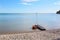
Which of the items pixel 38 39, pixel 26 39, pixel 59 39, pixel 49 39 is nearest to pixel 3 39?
pixel 26 39

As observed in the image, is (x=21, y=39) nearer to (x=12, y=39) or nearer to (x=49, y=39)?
(x=12, y=39)

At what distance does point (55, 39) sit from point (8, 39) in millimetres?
3273

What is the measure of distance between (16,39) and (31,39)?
40.9 inches

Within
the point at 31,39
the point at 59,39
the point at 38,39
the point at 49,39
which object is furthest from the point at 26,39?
the point at 59,39

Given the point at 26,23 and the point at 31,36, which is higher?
the point at 31,36

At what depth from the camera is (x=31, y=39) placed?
798cm

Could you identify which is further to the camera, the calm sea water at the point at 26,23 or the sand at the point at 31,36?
the calm sea water at the point at 26,23

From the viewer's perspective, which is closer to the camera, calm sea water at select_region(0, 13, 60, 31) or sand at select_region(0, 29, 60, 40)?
sand at select_region(0, 29, 60, 40)

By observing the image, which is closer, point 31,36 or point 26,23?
point 31,36

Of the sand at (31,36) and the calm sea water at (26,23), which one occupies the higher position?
the sand at (31,36)

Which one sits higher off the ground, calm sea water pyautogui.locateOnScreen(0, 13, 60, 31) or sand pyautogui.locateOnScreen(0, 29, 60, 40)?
sand pyautogui.locateOnScreen(0, 29, 60, 40)

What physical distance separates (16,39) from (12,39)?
0.90 feet

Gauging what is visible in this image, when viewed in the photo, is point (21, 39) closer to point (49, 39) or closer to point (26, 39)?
point (26, 39)

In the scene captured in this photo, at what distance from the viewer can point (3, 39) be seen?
26.8 ft
